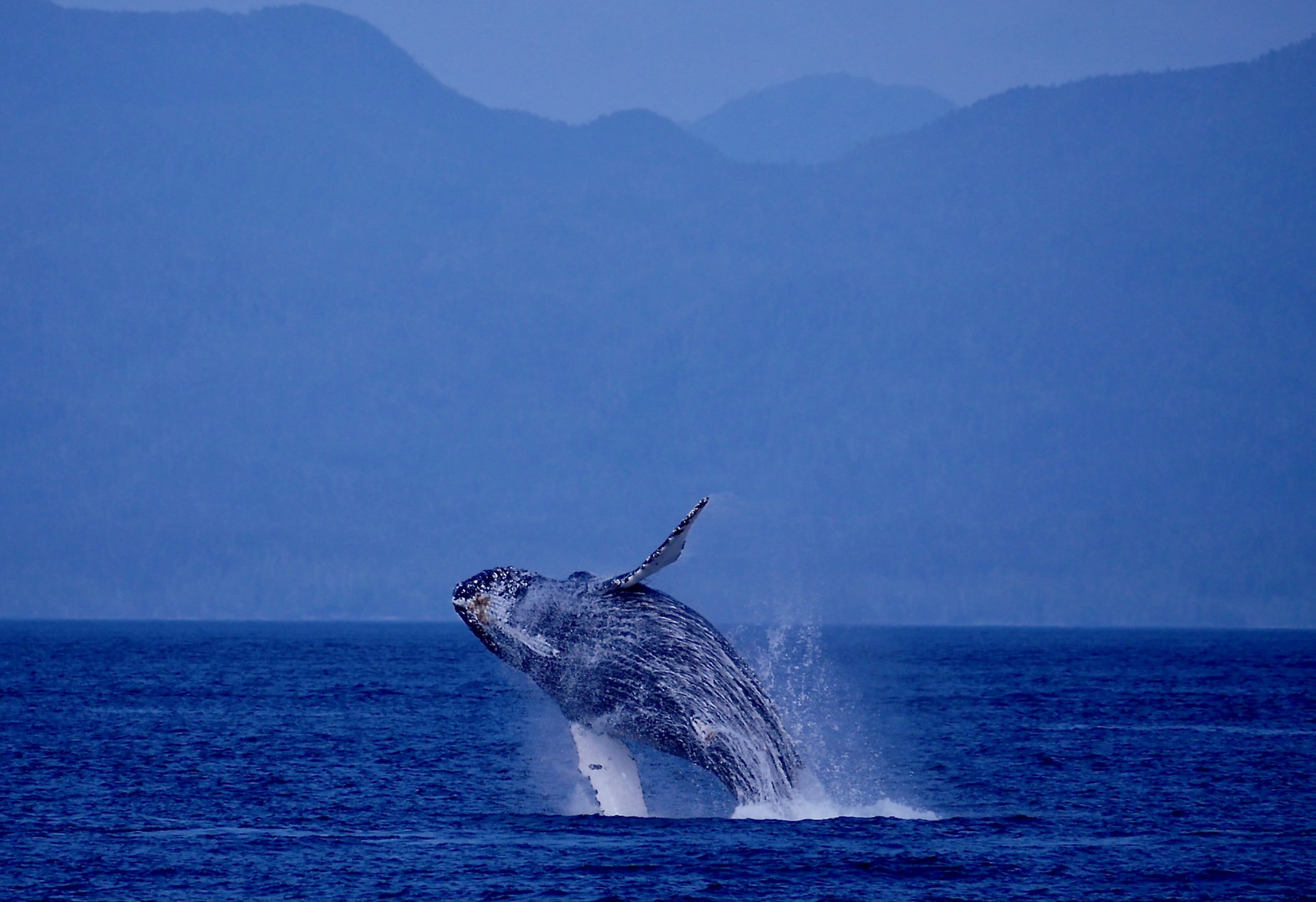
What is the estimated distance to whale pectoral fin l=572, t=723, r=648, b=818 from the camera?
20672mm

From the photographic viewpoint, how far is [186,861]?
22.8 meters

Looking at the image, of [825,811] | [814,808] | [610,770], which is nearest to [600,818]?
[825,811]

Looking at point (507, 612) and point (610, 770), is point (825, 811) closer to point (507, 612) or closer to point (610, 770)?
point (610, 770)

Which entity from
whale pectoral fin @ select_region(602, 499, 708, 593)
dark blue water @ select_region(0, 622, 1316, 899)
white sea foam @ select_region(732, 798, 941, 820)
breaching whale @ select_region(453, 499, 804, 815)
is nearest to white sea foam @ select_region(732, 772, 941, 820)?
white sea foam @ select_region(732, 798, 941, 820)

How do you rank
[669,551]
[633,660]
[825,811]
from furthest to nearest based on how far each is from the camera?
[825,811] < [633,660] < [669,551]

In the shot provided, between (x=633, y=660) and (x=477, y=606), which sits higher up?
(x=477, y=606)

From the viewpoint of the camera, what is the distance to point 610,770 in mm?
21547

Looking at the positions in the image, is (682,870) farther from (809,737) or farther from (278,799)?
(809,737)

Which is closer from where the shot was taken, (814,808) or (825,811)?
(814,808)

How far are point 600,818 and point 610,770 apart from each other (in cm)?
471

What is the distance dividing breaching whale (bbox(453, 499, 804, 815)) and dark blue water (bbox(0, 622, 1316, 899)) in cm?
189

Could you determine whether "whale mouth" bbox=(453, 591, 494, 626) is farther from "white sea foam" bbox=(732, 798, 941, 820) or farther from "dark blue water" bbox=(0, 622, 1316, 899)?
"white sea foam" bbox=(732, 798, 941, 820)

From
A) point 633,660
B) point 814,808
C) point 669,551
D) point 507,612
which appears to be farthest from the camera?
point 814,808

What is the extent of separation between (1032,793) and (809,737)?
1613 cm
